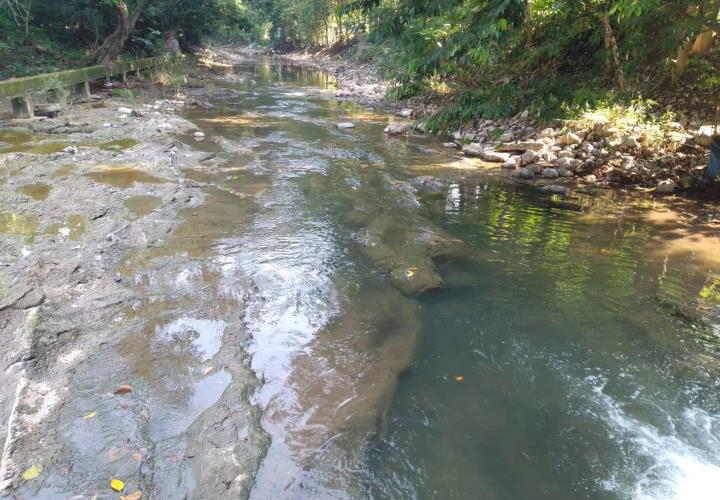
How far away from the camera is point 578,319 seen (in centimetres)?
437

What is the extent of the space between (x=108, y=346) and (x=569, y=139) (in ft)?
28.2

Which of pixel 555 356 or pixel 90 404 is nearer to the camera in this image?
pixel 90 404

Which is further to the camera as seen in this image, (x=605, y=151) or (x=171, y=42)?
(x=171, y=42)

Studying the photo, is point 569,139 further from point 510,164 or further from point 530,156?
point 510,164

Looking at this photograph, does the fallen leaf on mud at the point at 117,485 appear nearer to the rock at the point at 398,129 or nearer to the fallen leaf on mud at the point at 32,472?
the fallen leaf on mud at the point at 32,472

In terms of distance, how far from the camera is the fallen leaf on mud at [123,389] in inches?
125

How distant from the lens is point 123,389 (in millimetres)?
3207

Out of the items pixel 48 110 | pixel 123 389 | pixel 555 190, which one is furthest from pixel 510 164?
pixel 48 110

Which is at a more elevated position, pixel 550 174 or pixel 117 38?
pixel 117 38

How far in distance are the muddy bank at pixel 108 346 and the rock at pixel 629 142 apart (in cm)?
708

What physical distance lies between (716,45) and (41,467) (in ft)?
39.5

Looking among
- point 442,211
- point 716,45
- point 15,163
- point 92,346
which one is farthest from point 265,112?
point 92,346

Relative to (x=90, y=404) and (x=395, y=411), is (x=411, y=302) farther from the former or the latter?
(x=90, y=404)

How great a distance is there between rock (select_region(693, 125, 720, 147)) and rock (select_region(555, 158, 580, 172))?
73.6 inches
